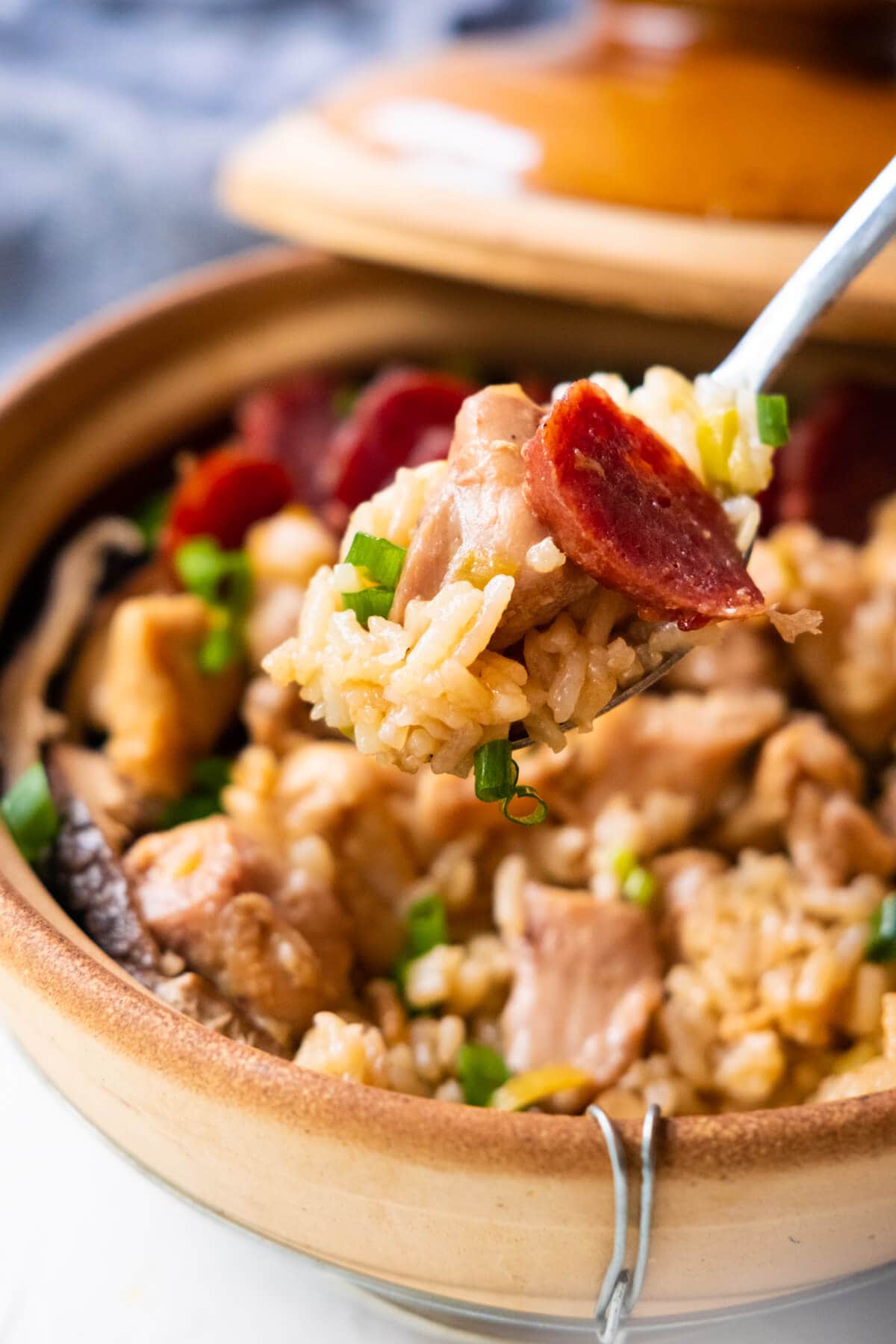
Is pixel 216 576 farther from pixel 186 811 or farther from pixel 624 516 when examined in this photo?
pixel 624 516

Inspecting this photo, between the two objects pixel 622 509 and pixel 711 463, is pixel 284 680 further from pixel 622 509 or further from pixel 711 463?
pixel 711 463

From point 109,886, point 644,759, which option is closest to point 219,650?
point 109,886

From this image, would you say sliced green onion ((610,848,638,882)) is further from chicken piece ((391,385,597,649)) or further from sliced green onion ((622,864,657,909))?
chicken piece ((391,385,597,649))

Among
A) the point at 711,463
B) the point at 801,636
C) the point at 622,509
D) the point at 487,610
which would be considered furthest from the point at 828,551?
the point at 487,610

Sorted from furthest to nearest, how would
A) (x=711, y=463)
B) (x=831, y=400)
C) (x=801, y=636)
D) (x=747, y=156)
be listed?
(x=831, y=400) < (x=747, y=156) < (x=801, y=636) < (x=711, y=463)

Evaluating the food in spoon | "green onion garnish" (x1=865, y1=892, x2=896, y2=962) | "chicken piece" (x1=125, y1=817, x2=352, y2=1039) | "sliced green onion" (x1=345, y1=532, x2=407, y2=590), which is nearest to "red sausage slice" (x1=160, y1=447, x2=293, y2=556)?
the food in spoon

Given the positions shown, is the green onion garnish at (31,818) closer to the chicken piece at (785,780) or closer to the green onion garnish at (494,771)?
the green onion garnish at (494,771)

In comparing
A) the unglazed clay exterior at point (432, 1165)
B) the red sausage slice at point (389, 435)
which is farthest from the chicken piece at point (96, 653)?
the unglazed clay exterior at point (432, 1165)
